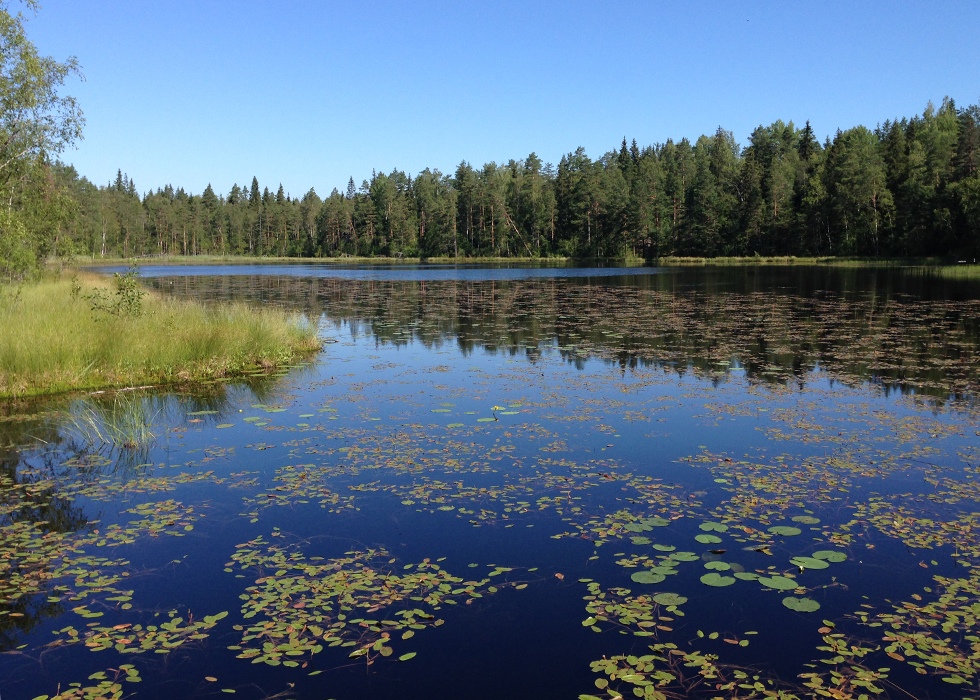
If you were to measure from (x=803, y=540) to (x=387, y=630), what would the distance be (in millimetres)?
4727

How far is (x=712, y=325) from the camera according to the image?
91.5 feet

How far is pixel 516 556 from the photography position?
7.41m

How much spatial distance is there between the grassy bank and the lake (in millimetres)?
1107

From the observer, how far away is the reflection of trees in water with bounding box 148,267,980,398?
1880cm

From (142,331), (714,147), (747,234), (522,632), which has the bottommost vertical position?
(522,632)

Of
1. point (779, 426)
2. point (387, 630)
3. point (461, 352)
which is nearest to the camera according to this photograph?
point (387, 630)

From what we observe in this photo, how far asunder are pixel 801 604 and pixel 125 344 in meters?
16.4

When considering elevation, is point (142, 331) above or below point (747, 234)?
below

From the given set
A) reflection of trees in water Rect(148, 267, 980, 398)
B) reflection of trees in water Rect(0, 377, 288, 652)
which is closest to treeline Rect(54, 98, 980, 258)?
reflection of trees in water Rect(148, 267, 980, 398)

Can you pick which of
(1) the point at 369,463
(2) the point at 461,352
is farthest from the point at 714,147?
(1) the point at 369,463

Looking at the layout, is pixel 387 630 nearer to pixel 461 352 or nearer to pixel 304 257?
pixel 461 352

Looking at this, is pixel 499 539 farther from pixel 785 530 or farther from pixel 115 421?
pixel 115 421

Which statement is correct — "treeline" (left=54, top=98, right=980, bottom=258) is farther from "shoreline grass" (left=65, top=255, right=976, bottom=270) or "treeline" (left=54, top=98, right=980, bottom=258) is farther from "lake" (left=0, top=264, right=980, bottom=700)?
"lake" (left=0, top=264, right=980, bottom=700)

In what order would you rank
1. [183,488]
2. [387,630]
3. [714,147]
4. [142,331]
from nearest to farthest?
[387,630] → [183,488] → [142,331] → [714,147]
